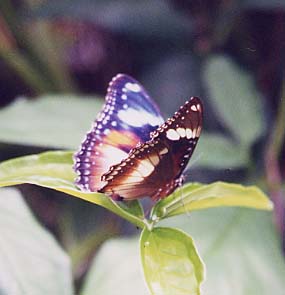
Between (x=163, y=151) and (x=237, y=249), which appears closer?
(x=163, y=151)

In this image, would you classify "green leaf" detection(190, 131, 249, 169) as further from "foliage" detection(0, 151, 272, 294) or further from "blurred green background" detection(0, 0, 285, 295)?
"foliage" detection(0, 151, 272, 294)

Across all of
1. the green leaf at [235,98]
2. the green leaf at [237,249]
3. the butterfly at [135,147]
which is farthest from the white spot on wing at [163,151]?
the green leaf at [235,98]

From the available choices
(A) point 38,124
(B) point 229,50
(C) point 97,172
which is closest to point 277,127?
(B) point 229,50

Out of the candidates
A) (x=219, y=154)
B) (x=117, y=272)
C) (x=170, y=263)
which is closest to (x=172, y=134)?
(x=170, y=263)

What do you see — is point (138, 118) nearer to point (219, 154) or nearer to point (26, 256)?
point (26, 256)

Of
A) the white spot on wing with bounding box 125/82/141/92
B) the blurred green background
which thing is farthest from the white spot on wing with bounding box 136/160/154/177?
Result: the blurred green background

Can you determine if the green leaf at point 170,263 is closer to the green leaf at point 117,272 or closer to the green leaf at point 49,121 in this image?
the green leaf at point 117,272
